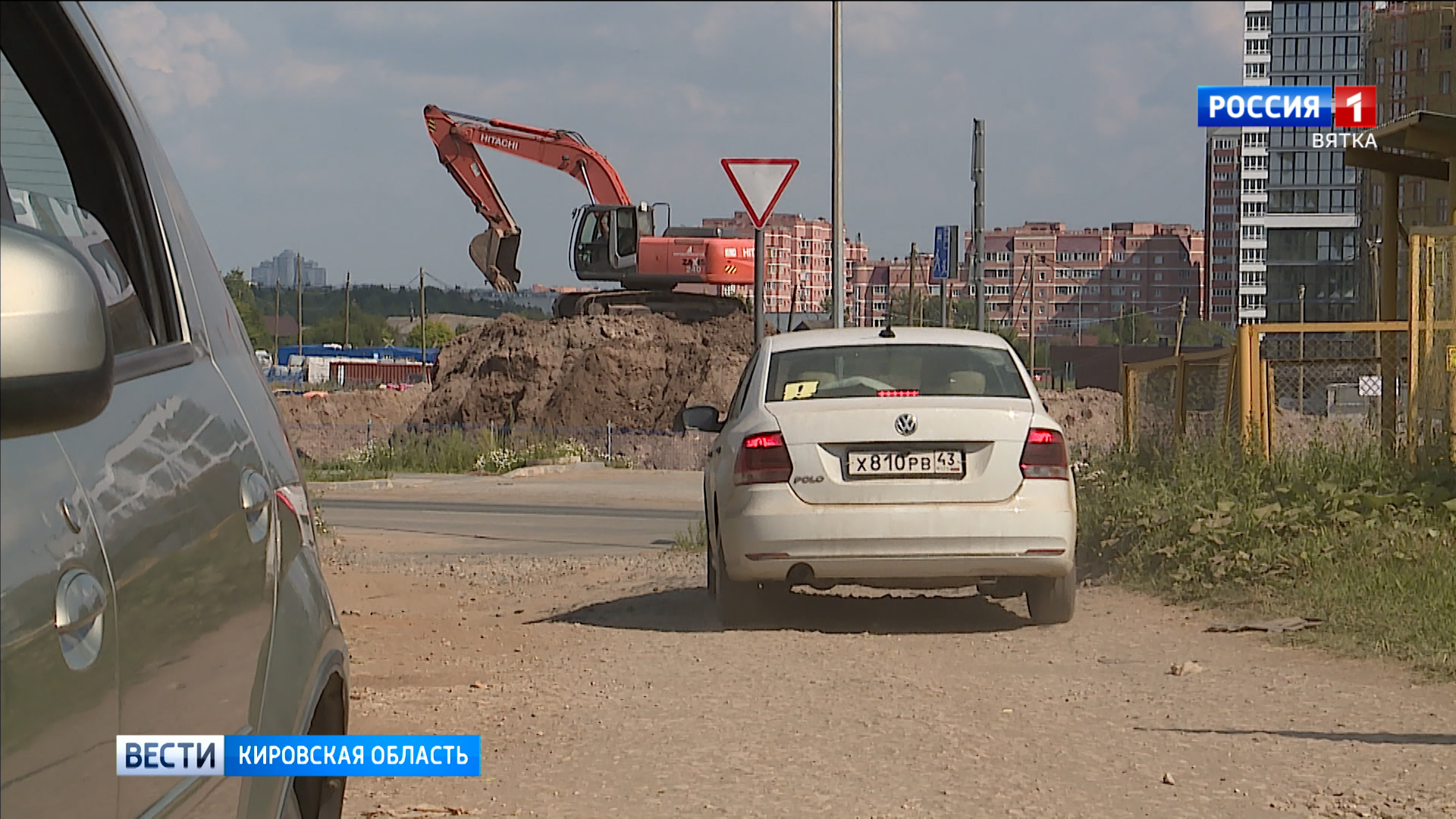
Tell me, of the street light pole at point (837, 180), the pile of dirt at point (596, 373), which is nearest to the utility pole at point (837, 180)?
the street light pole at point (837, 180)

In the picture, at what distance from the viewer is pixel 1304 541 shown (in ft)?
34.2

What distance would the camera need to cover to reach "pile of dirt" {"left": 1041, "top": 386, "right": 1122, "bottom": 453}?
133 ft

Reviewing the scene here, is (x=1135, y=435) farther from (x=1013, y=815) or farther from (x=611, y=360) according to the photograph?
(x=611, y=360)

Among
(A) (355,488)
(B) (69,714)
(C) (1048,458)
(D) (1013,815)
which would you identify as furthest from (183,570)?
(A) (355,488)

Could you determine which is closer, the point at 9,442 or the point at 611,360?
the point at 9,442

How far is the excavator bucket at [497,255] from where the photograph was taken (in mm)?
36125

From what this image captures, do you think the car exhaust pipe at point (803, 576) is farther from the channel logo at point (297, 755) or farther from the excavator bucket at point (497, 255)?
the excavator bucket at point (497, 255)

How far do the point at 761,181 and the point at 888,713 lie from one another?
8.42 meters

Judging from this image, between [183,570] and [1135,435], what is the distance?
1437 centimetres

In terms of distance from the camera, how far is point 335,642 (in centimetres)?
329

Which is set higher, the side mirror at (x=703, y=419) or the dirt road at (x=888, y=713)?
the side mirror at (x=703, y=419)

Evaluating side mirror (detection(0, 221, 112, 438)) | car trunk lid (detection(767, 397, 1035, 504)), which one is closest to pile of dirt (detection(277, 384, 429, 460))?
car trunk lid (detection(767, 397, 1035, 504))

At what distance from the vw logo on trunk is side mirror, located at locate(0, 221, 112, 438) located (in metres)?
7.19

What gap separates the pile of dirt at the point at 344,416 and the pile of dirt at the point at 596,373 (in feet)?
7.33
